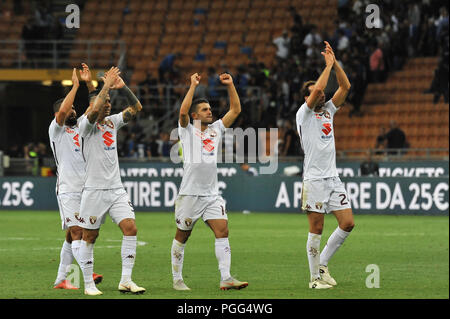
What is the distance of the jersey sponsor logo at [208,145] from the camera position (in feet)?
37.2

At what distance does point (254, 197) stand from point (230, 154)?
2034mm

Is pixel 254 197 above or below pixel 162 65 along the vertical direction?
below

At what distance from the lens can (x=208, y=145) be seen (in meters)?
11.4

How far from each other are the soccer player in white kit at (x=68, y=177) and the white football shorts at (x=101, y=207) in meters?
0.77

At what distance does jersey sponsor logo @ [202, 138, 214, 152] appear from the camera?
11344 mm

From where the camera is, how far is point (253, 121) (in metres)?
30.8

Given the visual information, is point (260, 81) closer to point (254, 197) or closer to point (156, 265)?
point (254, 197)

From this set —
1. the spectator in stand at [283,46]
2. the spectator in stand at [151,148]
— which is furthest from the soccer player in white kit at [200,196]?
the spectator in stand at [283,46]

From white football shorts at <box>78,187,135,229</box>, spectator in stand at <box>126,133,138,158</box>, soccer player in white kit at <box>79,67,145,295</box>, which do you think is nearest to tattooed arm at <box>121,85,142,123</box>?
soccer player in white kit at <box>79,67,145,295</box>

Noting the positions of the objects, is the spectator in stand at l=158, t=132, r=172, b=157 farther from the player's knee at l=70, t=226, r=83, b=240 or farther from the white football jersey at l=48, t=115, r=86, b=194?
the player's knee at l=70, t=226, r=83, b=240

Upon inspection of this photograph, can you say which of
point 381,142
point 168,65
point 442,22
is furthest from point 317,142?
point 168,65

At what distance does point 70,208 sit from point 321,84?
10.7ft

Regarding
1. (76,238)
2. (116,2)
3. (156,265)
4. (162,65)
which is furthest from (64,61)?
(76,238)

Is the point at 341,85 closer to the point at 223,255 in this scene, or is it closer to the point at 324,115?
the point at 324,115
